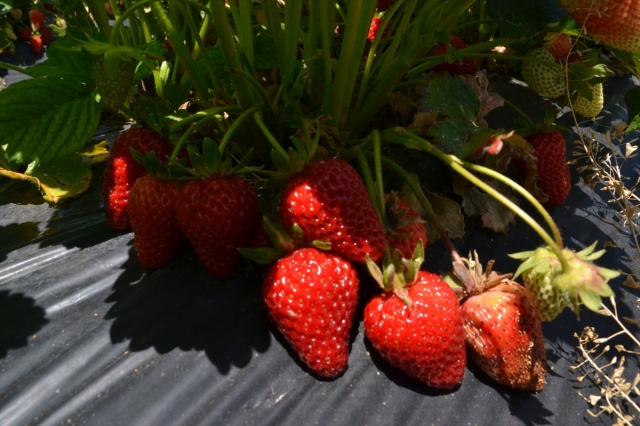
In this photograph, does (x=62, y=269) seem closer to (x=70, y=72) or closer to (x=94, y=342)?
(x=94, y=342)

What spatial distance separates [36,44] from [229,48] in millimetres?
1639

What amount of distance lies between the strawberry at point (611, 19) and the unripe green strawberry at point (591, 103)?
327mm

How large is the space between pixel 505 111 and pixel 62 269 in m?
0.98

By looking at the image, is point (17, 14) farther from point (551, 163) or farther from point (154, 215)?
point (551, 163)

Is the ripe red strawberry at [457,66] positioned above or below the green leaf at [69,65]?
below

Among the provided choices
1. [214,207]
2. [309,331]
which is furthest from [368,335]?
[214,207]

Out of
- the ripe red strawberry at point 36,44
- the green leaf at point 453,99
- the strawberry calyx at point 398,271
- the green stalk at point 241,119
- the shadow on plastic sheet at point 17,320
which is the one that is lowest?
the ripe red strawberry at point 36,44

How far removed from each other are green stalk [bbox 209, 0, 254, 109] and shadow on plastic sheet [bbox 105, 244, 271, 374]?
0.90ft

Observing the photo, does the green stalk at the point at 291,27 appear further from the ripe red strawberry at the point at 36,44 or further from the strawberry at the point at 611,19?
the ripe red strawberry at the point at 36,44

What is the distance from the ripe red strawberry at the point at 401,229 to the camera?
26.8 inches

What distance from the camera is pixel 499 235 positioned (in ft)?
2.91

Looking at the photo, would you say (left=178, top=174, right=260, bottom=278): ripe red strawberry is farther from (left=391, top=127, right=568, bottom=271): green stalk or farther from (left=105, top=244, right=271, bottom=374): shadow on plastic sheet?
(left=391, top=127, right=568, bottom=271): green stalk

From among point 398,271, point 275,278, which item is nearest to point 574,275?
point 398,271

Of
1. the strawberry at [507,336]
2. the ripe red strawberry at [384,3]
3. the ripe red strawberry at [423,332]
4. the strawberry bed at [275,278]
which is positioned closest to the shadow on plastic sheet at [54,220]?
the strawberry bed at [275,278]
